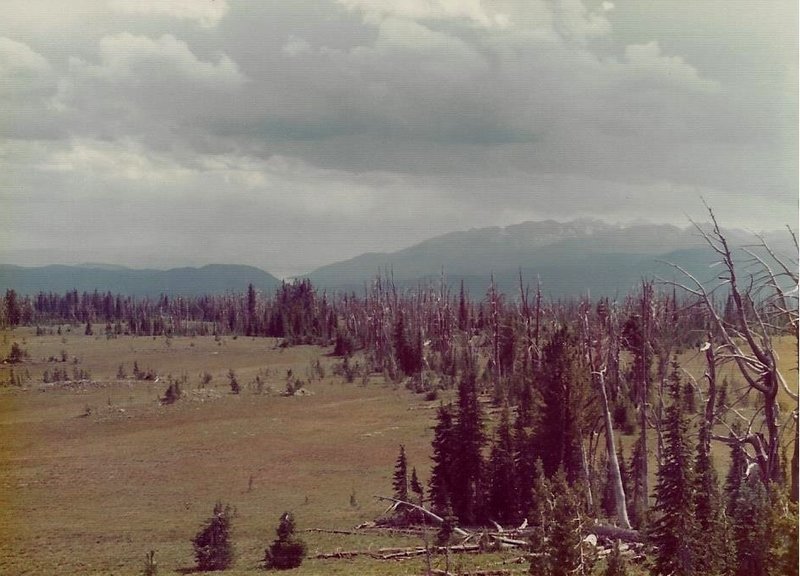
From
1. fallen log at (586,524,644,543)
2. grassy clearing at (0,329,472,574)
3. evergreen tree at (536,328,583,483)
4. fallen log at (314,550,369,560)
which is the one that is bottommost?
grassy clearing at (0,329,472,574)

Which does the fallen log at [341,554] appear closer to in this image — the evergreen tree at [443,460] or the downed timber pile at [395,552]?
the downed timber pile at [395,552]

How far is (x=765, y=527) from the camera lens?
1547 centimetres

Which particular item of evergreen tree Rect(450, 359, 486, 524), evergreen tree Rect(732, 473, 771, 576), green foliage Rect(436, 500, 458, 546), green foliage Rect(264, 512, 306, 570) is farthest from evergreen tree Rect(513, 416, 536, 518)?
evergreen tree Rect(732, 473, 771, 576)

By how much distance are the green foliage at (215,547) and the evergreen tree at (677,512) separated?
53.0ft

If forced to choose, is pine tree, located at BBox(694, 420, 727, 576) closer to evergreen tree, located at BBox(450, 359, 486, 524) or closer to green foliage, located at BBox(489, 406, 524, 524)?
green foliage, located at BBox(489, 406, 524, 524)

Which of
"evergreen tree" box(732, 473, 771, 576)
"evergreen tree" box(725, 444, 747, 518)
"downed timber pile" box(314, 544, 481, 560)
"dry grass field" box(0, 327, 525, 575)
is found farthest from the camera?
"dry grass field" box(0, 327, 525, 575)

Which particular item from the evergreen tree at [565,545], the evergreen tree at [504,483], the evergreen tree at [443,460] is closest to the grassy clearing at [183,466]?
the evergreen tree at [443,460]

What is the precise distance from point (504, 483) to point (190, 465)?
2391 centimetres

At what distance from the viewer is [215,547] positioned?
26141 millimetres

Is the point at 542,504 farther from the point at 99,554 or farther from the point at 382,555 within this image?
the point at 99,554

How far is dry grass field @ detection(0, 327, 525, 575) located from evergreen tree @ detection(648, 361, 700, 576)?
7.60 metres

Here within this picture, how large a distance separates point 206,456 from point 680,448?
129 feet

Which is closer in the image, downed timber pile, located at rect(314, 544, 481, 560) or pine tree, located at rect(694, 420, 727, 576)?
pine tree, located at rect(694, 420, 727, 576)

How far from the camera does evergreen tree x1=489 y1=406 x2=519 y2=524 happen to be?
114ft
